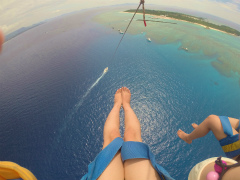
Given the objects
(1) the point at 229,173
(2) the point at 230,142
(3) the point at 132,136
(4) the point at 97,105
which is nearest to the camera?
(1) the point at 229,173

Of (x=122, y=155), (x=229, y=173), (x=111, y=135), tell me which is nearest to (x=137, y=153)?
(x=122, y=155)

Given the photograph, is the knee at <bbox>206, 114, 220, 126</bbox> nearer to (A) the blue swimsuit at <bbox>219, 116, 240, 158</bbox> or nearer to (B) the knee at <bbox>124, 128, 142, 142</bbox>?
(A) the blue swimsuit at <bbox>219, 116, 240, 158</bbox>

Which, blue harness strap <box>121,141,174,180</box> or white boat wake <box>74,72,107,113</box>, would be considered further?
white boat wake <box>74,72,107,113</box>

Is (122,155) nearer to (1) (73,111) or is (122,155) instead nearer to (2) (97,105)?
(2) (97,105)

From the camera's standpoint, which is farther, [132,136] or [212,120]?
[132,136]

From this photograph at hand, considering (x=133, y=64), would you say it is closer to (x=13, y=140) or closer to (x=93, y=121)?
(x=93, y=121)

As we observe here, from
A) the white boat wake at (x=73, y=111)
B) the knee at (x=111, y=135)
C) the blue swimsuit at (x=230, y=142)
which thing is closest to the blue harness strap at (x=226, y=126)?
the blue swimsuit at (x=230, y=142)

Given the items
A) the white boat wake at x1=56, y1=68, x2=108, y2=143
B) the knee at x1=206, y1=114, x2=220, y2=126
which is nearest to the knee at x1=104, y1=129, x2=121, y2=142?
the knee at x1=206, y1=114, x2=220, y2=126

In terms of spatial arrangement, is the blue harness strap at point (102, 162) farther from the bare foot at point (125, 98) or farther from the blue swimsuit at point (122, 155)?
the bare foot at point (125, 98)
